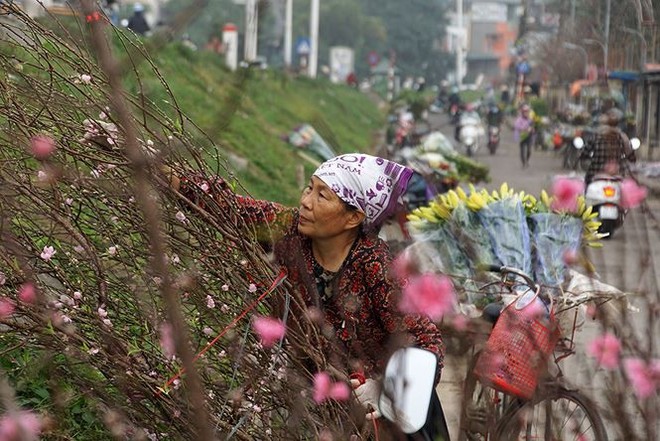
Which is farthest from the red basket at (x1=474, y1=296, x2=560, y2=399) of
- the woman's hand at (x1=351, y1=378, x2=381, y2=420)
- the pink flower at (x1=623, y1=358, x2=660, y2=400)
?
the pink flower at (x1=623, y1=358, x2=660, y2=400)

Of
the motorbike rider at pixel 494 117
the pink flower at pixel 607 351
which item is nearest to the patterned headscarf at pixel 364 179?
the pink flower at pixel 607 351

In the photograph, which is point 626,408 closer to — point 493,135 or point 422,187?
point 422,187

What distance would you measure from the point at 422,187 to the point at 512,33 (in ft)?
402

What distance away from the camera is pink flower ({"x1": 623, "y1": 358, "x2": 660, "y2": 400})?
2.03m

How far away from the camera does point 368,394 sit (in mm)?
3020

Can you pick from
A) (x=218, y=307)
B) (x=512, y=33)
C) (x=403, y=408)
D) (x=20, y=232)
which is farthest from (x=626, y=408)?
(x=512, y=33)

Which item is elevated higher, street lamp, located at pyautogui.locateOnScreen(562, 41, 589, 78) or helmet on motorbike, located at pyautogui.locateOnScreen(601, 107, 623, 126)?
helmet on motorbike, located at pyautogui.locateOnScreen(601, 107, 623, 126)

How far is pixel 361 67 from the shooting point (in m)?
96.9

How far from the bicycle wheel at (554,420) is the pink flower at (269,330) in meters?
0.55

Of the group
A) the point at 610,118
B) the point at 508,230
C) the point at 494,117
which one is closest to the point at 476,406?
the point at 508,230

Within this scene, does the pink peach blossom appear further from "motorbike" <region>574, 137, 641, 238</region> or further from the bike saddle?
"motorbike" <region>574, 137, 641, 238</region>

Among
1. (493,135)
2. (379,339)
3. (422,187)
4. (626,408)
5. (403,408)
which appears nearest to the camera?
(626,408)

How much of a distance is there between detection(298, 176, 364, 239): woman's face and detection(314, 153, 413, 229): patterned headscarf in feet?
0.09

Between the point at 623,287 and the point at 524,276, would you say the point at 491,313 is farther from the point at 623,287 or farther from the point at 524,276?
the point at 623,287
